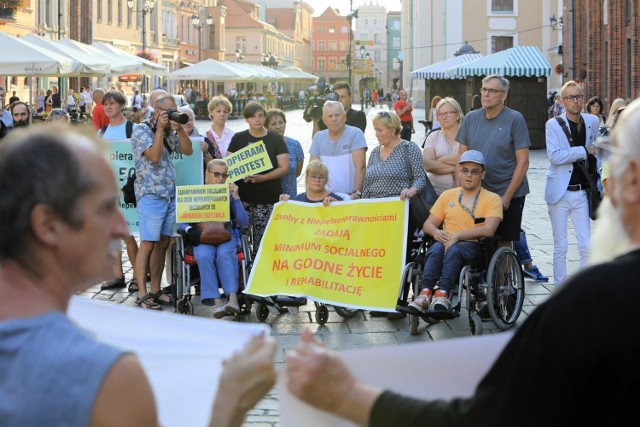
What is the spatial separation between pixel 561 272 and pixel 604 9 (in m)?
29.8

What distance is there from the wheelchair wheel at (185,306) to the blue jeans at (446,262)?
211 centimetres

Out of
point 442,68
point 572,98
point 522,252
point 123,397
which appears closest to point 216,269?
point 522,252

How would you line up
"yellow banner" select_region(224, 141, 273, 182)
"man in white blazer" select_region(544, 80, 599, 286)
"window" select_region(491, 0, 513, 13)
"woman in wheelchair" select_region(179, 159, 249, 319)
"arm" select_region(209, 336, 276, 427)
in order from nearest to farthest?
"arm" select_region(209, 336, 276, 427), "woman in wheelchair" select_region(179, 159, 249, 319), "man in white blazer" select_region(544, 80, 599, 286), "yellow banner" select_region(224, 141, 273, 182), "window" select_region(491, 0, 513, 13)

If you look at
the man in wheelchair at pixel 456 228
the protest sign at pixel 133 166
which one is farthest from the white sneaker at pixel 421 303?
the protest sign at pixel 133 166

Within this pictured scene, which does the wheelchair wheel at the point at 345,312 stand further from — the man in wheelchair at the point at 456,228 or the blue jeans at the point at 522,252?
the blue jeans at the point at 522,252

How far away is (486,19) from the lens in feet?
207

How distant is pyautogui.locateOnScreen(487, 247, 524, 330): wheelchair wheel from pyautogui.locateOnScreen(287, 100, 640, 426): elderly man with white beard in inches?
257

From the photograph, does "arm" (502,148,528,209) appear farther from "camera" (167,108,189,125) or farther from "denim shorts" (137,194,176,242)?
"denim shorts" (137,194,176,242)

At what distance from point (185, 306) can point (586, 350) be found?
795 centimetres

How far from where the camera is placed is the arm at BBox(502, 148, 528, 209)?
9.71m

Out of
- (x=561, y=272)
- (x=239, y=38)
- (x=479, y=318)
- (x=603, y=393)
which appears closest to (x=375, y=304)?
(x=479, y=318)

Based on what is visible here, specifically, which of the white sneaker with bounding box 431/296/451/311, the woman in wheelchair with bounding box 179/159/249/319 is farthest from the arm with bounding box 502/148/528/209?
the woman in wheelchair with bounding box 179/159/249/319

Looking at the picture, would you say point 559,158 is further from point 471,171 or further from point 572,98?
point 471,171

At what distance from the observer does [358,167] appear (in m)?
10.7
